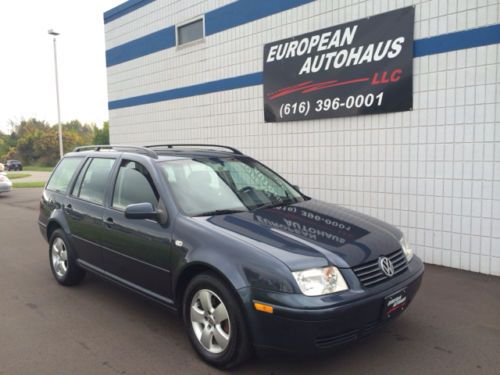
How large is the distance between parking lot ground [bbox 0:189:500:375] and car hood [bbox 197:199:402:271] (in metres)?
0.70

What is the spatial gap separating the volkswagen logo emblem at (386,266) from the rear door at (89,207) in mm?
2653

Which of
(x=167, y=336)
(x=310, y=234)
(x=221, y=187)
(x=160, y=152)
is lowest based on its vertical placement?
(x=167, y=336)

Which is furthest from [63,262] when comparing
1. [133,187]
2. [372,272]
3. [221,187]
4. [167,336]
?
[372,272]

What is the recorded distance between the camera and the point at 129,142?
40.8 feet

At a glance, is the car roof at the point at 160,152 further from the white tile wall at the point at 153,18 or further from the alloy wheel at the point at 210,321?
the white tile wall at the point at 153,18

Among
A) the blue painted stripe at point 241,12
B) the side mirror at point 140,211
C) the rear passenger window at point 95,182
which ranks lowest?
the side mirror at point 140,211

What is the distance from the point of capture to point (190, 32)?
10125 mm

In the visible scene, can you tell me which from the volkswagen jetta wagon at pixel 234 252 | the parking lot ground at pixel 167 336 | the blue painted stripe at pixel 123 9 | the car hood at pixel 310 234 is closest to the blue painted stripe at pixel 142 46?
the blue painted stripe at pixel 123 9

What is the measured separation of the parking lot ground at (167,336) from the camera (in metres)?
3.36

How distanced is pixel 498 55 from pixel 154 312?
4897 mm

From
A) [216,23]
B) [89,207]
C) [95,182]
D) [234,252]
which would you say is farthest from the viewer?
[216,23]

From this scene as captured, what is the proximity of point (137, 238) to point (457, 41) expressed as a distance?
460 centimetres

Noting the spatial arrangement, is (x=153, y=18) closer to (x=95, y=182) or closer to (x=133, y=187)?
(x=95, y=182)

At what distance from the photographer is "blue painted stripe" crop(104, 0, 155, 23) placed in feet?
37.6
